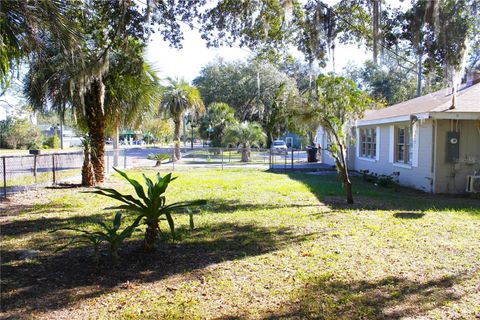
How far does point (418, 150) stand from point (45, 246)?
1059 centimetres

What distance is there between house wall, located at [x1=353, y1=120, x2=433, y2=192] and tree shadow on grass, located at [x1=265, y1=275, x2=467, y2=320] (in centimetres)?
788

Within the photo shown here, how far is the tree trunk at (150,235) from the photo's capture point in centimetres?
498

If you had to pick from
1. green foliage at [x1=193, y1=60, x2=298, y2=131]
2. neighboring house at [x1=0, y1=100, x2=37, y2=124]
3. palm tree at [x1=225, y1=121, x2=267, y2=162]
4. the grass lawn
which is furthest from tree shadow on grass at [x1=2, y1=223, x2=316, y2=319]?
green foliage at [x1=193, y1=60, x2=298, y2=131]

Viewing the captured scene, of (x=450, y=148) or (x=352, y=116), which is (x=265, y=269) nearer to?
(x=352, y=116)

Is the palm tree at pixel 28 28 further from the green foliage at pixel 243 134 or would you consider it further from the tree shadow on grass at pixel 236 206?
the green foliage at pixel 243 134

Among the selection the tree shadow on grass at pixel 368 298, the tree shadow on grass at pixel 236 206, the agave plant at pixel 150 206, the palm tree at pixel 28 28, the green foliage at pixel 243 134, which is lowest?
the tree shadow on grass at pixel 368 298

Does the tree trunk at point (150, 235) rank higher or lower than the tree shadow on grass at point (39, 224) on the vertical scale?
higher

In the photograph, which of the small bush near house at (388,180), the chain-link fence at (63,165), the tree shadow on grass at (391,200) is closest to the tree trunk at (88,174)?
the chain-link fence at (63,165)

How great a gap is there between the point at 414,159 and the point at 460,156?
1476mm

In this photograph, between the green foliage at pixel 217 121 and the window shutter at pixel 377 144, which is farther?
the green foliage at pixel 217 121

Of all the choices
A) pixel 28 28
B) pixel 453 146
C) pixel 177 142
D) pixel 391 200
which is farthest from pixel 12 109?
pixel 453 146

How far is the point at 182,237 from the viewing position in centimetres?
610

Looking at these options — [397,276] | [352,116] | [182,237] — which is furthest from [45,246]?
[352,116]

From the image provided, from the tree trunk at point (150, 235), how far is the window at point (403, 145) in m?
9.99
